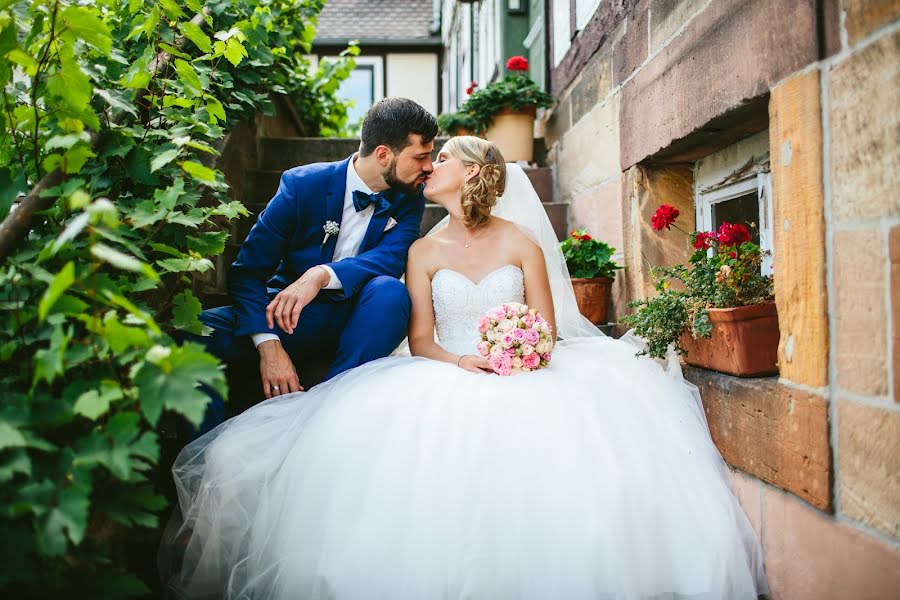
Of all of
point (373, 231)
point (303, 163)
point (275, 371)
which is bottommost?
point (275, 371)

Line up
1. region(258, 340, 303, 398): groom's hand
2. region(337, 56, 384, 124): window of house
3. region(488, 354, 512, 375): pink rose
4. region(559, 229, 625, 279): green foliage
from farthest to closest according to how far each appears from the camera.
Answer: region(337, 56, 384, 124): window of house → region(559, 229, 625, 279): green foliage → region(258, 340, 303, 398): groom's hand → region(488, 354, 512, 375): pink rose

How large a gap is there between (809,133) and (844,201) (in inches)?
9.0

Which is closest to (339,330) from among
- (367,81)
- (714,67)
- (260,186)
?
(714,67)

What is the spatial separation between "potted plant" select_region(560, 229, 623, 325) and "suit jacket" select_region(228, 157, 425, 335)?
79 centimetres

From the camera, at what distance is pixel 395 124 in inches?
110

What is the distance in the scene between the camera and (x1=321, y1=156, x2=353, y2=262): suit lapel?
9.18 feet

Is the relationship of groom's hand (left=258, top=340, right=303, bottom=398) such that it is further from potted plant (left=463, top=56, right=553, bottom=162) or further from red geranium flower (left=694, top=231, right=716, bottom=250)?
potted plant (left=463, top=56, right=553, bottom=162)

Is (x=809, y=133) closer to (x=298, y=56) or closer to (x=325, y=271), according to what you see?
(x=325, y=271)

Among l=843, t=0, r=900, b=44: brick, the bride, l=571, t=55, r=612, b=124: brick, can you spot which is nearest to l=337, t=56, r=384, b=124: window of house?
l=571, t=55, r=612, b=124: brick

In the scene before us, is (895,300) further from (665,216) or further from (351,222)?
(351,222)

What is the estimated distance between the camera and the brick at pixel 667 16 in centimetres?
235

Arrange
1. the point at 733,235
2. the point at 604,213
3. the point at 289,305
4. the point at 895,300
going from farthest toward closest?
1. the point at 604,213
2. the point at 289,305
3. the point at 733,235
4. the point at 895,300

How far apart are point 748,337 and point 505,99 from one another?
9.95 ft

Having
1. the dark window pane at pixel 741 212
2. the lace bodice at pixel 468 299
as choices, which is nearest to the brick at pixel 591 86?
the dark window pane at pixel 741 212
